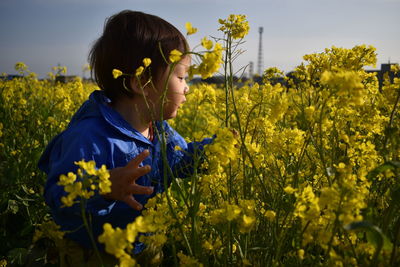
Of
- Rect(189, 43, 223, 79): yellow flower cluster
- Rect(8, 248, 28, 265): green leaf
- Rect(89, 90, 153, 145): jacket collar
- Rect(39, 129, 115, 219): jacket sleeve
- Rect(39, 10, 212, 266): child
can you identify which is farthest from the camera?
Rect(8, 248, 28, 265): green leaf

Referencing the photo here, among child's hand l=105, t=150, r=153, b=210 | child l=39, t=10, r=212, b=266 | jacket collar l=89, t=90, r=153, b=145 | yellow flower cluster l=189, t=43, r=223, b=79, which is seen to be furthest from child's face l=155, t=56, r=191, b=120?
yellow flower cluster l=189, t=43, r=223, b=79

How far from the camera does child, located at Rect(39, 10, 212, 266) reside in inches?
65.9

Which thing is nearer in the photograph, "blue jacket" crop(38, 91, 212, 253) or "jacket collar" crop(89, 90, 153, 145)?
"blue jacket" crop(38, 91, 212, 253)

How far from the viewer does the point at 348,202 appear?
936 millimetres

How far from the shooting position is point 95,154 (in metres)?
1.65

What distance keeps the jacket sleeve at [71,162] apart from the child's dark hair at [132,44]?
375mm

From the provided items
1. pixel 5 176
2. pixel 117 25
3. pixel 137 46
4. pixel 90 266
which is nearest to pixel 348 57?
pixel 137 46

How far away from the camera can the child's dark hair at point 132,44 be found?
1.85m

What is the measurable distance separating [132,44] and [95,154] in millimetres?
581

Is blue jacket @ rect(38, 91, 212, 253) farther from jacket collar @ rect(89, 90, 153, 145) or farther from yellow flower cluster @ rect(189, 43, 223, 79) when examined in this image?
yellow flower cluster @ rect(189, 43, 223, 79)

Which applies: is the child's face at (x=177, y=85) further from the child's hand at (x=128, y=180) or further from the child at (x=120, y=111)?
the child's hand at (x=128, y=180)

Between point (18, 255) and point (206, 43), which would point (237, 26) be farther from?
point (18, 255)

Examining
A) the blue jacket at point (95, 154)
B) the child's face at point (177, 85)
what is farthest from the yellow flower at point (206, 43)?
the child's face at point (177, 85)

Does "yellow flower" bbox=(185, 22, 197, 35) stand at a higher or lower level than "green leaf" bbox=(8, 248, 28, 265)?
higher
